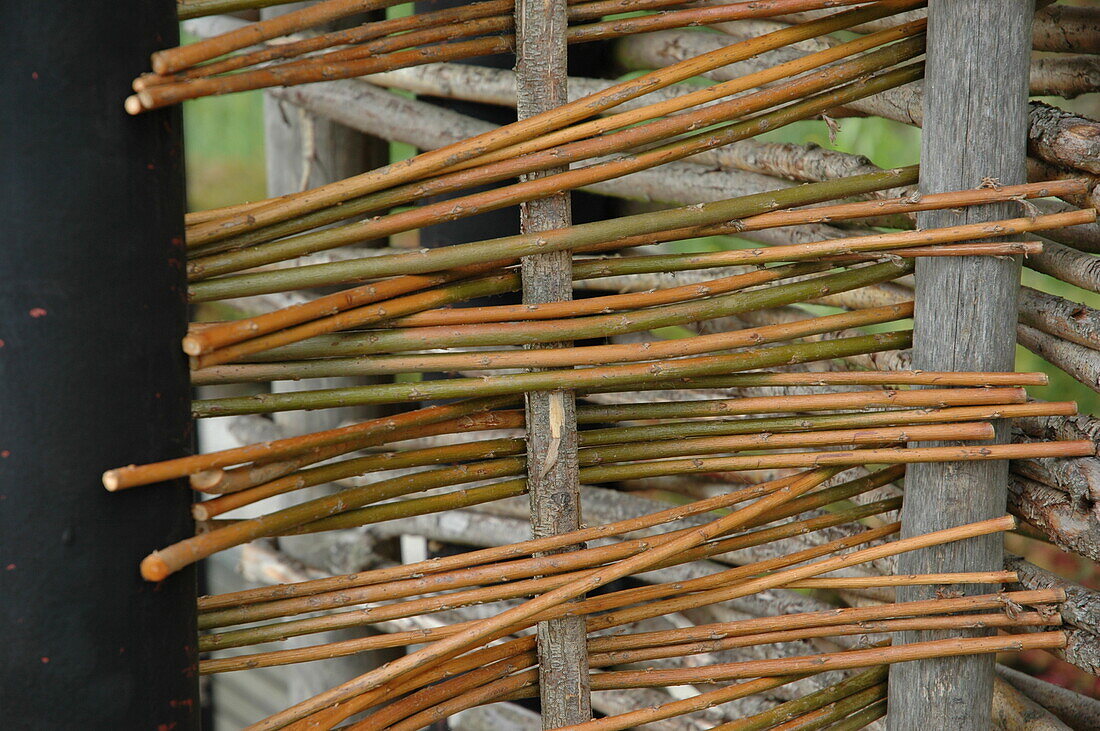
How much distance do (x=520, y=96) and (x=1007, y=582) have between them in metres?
0.63

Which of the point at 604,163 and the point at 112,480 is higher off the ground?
the point at 604,163

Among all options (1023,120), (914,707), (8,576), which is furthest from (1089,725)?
(8,576)

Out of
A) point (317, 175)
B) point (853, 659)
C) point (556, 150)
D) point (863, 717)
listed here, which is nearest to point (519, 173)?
point (556, 150)

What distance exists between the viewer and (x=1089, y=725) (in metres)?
1.04

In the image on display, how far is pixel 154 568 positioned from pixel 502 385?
30 cm

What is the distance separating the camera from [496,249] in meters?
0.80

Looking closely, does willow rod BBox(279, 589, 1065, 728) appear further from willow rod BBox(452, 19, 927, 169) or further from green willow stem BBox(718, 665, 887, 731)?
willow rod BBox(452, 19, 927, 169)

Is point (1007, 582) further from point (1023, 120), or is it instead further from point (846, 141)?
point (846, 141)

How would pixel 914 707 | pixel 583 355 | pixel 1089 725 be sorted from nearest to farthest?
1. pixel 583 355
2. pixel 914 707
3. pixel 1089 725

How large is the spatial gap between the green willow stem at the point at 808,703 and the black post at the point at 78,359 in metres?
0.52

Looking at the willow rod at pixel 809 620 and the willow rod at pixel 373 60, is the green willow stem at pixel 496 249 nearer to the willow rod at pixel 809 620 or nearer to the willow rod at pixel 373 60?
the willow rod at pixel 373 60

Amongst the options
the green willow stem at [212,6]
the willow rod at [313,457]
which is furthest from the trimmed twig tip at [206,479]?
the green willow stem at [212,6]

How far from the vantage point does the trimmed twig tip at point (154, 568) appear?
0.65 meters

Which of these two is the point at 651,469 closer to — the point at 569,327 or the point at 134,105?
the point at 569,327
